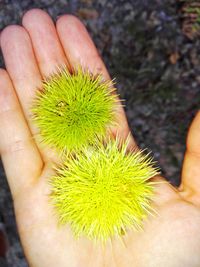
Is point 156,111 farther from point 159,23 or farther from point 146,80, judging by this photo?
point 159,23

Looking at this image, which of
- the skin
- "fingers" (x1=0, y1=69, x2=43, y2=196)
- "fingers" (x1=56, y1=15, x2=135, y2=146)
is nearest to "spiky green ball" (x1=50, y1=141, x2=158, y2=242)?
the skin

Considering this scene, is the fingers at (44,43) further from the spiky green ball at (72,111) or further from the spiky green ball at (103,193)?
the spiky green ball at (103,193)

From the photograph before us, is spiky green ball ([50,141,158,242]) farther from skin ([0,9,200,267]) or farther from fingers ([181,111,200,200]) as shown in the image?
fingers ([181,111,200,200])

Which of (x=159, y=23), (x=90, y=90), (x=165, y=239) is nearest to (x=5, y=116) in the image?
(x=90, y=90)

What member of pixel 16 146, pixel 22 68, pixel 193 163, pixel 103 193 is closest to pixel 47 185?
pixel 16 146

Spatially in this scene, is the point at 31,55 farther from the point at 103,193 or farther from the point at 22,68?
the point at 103,193

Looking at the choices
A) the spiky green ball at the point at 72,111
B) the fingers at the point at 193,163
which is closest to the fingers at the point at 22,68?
the spiky green ball at the point at 72,111
